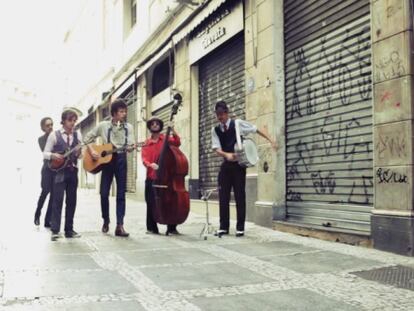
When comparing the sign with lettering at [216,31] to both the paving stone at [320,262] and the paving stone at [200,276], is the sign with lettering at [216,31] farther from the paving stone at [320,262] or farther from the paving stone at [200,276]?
the paving stone at [200,276]

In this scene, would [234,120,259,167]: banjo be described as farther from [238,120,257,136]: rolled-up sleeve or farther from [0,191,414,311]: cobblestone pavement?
[0,191,414,311]: cobblestone pavement

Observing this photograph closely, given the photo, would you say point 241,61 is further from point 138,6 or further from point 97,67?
point 97,67

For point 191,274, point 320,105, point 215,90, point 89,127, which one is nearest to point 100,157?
point 191,274

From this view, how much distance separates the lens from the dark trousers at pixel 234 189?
6.59 meters

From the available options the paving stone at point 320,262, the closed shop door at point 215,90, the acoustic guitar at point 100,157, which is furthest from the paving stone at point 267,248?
the closed shop door at point 215,90

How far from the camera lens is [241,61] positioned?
936 centimetres

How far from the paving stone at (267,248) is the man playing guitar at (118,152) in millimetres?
1719

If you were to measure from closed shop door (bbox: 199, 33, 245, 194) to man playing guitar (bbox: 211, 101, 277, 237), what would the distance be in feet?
8.63

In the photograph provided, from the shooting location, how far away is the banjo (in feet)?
20.8

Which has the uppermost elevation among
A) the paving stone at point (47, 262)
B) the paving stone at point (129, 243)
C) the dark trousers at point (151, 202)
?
the dark trousers at point (151, 202)

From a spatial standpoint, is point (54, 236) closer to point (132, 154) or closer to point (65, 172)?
point (65, 172)

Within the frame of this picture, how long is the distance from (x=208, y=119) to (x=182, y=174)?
4.62 metres

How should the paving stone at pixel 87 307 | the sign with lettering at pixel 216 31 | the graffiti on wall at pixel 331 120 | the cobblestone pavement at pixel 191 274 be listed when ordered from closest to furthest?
the paving stone at pixel 87 307
the cobblestone pavement at pixel 191 274
the graffiti on wall at pixel 331 120
the sign with lettering at pixel 216 31

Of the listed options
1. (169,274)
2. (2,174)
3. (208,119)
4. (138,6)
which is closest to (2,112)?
(2,174)
